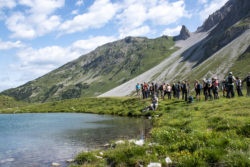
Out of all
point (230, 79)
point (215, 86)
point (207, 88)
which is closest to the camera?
point (230, 79)

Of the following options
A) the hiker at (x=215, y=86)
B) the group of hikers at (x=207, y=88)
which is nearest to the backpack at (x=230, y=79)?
the group of hikers at (x=207, y=88)

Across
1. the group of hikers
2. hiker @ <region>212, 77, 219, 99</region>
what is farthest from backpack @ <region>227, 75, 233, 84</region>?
hiker @ <region>212, 77, 219, 99</region>

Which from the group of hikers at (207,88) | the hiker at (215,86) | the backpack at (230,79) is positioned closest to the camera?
the backpack at (230,79)

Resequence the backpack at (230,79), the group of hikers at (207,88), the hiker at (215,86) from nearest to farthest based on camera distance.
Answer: the backpack at (230,79), the group of hikers at (207,88), the hiker at (215,86)

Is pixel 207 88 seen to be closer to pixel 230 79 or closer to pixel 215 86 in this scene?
pixel 215 86

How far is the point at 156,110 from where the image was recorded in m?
44.2

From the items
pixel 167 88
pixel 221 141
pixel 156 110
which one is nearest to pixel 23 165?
pixel 221 141

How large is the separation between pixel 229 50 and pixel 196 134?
19215cm

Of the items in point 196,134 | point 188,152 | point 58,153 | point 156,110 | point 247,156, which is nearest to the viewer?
point 247,156

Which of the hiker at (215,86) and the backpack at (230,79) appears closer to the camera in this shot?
the backpack at (230,79)

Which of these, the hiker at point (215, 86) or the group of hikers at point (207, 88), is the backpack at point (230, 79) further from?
the hiker at point (215, 86)

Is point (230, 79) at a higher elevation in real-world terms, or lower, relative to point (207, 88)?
higher

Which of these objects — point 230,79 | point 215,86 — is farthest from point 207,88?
point 230,79

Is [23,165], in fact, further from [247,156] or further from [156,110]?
[156,110]
